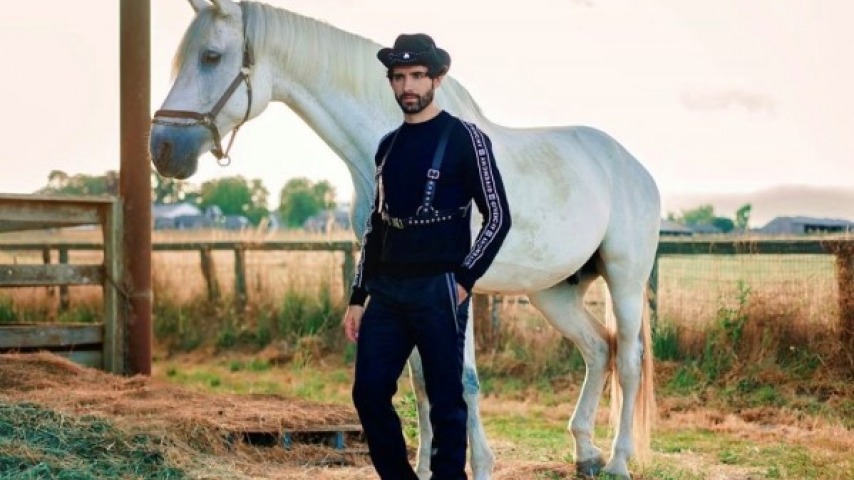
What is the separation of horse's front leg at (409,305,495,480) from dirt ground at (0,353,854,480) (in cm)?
43

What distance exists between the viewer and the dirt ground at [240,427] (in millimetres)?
4820

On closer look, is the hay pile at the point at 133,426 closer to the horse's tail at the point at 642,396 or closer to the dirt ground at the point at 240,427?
the dirt ground at the point at 240,427

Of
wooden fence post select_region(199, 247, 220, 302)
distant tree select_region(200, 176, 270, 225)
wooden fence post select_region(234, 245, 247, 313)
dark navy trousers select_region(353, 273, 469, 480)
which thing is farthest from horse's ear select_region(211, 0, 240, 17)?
distant tree select_region(200, 176, 270, 225)

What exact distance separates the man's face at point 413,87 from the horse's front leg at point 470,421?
1.02 meters

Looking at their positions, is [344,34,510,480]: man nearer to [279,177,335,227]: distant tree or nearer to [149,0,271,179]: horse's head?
[149,0,271,179]: horse's head

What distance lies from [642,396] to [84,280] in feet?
14.4

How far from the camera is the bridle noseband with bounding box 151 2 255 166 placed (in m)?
4.19

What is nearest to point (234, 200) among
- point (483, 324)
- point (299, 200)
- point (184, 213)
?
point (184, 213)

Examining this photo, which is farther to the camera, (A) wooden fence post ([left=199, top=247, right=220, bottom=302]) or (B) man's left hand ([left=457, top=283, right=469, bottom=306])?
(A) wooden fence post ([left=199, top=247, right=220, bottom=302])

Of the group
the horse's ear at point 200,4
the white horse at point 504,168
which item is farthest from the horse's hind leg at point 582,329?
the horse's ear at point 200,4

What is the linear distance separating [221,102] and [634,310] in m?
2.48

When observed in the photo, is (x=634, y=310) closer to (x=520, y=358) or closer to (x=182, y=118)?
(x=182, y=118)

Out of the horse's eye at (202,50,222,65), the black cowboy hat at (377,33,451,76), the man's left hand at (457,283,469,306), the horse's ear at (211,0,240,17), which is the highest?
the horse's ear at (211,0,240,17)

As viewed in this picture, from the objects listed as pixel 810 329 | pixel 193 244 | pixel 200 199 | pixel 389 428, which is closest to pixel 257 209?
pixel 200 199
